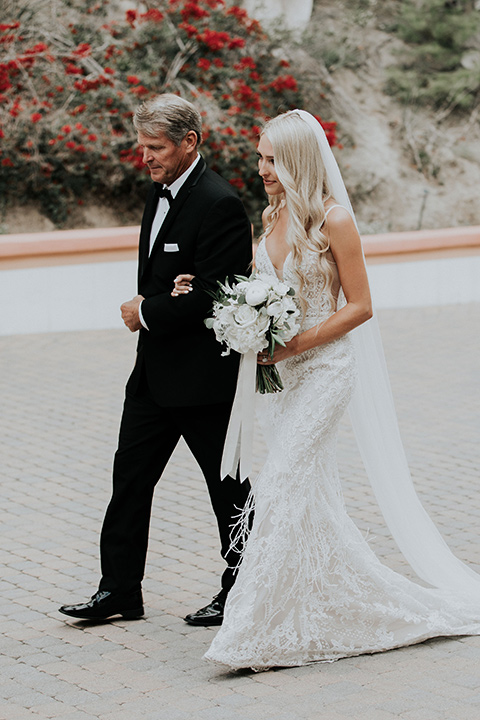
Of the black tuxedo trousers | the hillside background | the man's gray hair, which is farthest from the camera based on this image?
the hillside background

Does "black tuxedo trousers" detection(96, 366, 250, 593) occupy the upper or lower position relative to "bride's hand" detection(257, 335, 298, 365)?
lower

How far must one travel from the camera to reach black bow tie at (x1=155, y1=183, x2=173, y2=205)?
14.2ft

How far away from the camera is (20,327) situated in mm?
11289

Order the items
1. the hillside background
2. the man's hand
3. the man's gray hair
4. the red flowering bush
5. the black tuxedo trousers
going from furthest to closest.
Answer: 1. the hillside background
2. the red flowering bush
3. the black tuxedo trousers
4. the man's hand
5. the man's gray hair

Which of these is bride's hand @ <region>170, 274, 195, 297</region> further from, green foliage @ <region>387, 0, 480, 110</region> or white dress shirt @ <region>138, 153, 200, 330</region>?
green foliage @ <region>387, 0, 480, 110</region>

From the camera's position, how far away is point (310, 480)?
4.04m

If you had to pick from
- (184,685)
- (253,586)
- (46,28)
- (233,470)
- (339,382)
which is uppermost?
(46,28)

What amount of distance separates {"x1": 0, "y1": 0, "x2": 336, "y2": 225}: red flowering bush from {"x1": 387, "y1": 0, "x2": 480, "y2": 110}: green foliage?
3.41 meters

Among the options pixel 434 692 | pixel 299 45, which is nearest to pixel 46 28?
pixel 299 45

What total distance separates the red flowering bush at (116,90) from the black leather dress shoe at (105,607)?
31.6 ft

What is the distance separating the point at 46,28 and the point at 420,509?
1165cm

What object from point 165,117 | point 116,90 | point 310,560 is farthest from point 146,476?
point 116,90

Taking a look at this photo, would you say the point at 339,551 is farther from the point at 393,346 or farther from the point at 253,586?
the point at 393,346

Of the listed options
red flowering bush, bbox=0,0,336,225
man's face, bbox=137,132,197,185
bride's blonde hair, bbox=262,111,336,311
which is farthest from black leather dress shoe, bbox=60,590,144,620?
red flowering bush, bbox=0,0,336,225
